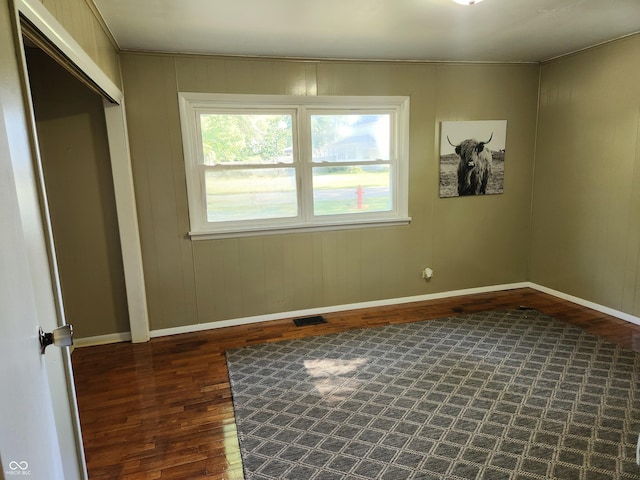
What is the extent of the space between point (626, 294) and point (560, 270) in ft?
2.24

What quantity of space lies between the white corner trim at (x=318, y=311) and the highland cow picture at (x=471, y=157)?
42.4 inches

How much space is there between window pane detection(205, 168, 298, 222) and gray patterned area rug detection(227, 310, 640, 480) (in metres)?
1.20

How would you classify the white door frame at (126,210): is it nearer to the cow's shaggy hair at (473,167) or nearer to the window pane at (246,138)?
the window pane at (246,138)

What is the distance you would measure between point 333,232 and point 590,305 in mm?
2570

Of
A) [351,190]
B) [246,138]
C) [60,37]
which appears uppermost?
[60,37]

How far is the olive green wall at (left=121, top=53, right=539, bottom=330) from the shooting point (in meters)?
3.28

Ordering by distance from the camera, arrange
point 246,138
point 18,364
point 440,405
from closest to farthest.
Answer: point 18,364 → point 440,405 → point 246,138

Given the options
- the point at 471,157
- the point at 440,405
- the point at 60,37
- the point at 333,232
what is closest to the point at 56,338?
the point at 60,37

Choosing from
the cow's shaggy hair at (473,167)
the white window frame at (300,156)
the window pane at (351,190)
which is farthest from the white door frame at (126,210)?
the cow's shaggy hair at (473,167)

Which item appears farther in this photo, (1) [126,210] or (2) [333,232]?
(2) [333,232]

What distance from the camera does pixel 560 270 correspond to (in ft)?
13.3

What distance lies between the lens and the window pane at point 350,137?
12.0 feet

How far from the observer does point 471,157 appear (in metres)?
4.04

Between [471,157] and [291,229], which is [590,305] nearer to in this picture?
[471,157]
